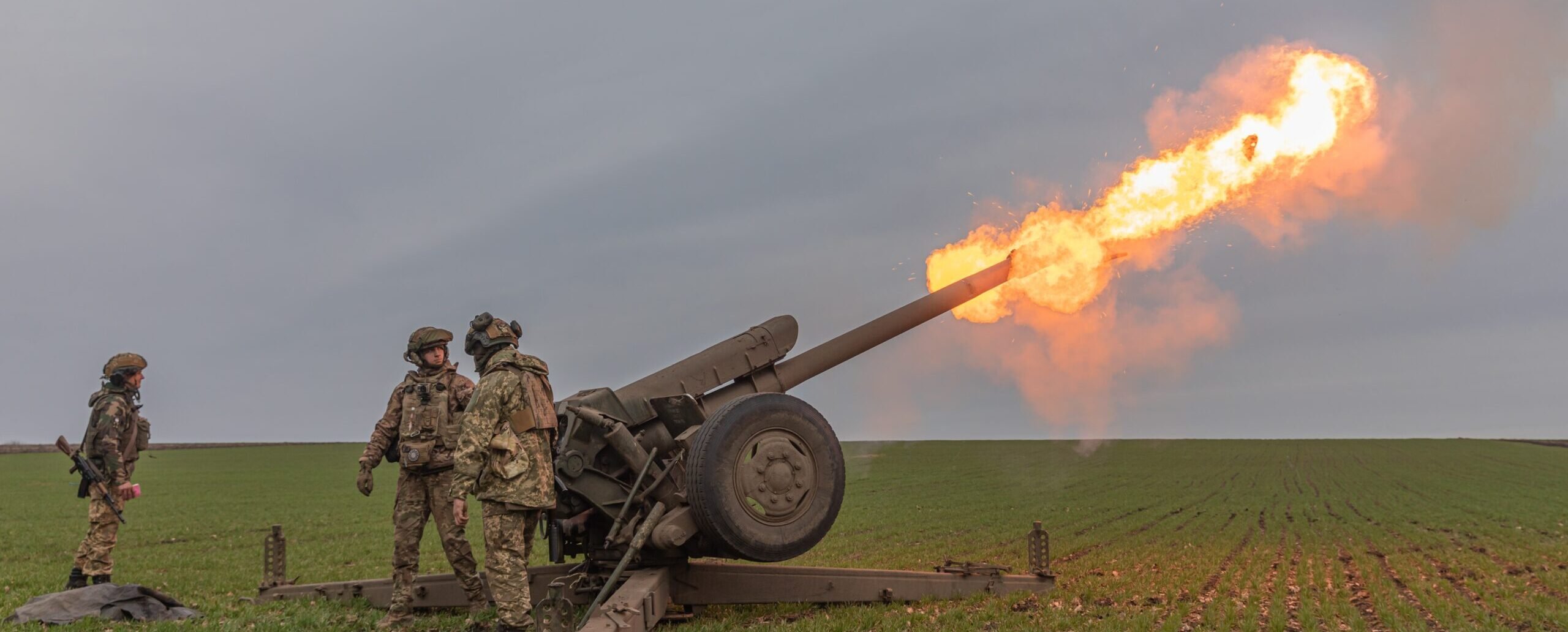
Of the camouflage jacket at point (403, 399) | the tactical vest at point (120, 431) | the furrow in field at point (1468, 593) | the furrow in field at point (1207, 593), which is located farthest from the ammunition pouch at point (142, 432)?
the furrow in field at point (1468, 593)

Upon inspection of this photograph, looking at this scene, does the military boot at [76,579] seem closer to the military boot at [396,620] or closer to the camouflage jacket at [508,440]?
the military boot at [396,620]

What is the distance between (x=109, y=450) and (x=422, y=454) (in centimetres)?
393

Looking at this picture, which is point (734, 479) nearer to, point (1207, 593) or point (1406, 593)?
point (1207, 593)

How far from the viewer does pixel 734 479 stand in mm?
8422

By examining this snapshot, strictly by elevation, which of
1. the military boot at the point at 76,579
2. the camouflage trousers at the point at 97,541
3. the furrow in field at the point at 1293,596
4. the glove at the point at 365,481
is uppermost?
the glove at the point at 365,481

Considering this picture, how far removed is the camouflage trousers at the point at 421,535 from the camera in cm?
887

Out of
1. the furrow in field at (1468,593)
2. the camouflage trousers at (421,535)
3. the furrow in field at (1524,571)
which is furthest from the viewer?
the furrow in field at (1524,571)

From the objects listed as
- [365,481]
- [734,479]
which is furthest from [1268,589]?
[365,481]

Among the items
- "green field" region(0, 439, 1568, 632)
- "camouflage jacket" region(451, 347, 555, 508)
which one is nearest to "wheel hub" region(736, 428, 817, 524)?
"green field" region(0, 439, 1568, 632)

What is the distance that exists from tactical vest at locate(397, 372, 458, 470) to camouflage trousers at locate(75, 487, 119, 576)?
348 cm

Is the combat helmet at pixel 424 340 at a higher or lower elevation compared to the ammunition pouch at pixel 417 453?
higher

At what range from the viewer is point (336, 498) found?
3297 cm

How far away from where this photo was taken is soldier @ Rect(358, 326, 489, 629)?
352 inches

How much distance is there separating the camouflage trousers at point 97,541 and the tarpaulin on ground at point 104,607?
4.52 feet
